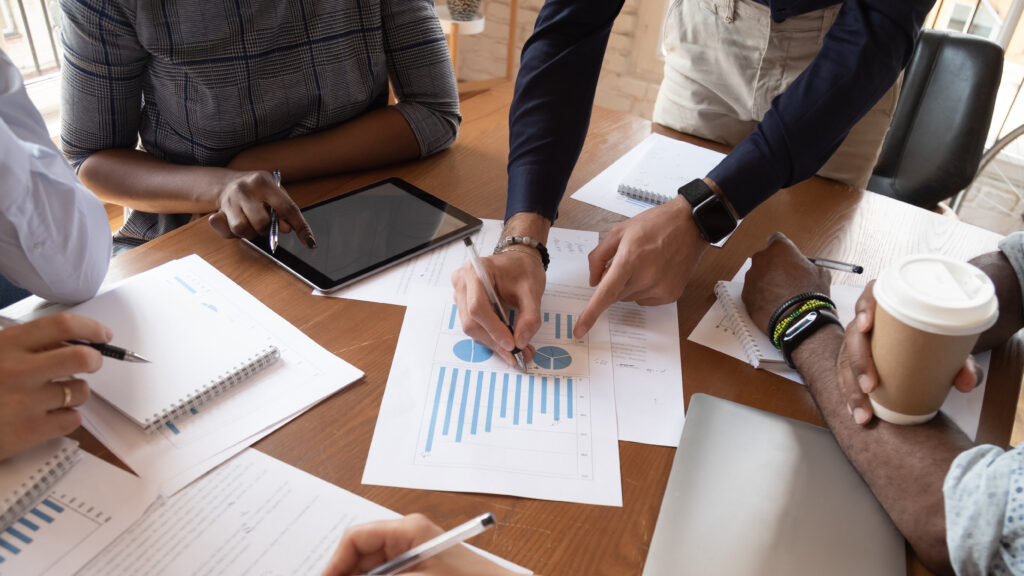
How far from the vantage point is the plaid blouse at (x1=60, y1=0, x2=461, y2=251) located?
100cm

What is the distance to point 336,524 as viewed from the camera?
561 mm

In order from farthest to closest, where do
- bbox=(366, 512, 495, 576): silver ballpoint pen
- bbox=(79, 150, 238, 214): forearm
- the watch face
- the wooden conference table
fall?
bbox=(79, 150, 238, 214): forearm → the watch face → the wooden conference table → bbox=(366, 512, 495, 576): silver ballpoint pen

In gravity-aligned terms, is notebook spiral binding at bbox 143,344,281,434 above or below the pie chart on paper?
above

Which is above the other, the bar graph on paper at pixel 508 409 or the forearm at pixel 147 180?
the forearm at pixel 147 180

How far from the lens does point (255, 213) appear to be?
0.91 metres

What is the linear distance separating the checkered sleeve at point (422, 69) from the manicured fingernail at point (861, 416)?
82 cm

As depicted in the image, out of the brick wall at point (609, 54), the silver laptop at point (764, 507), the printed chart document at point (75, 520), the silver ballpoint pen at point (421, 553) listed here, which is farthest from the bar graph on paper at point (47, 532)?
the brick wall at point (609, 54)

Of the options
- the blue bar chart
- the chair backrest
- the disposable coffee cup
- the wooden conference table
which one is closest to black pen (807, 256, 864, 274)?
the wooden conference table

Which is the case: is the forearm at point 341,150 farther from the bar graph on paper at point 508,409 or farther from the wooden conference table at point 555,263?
the bar graph on paper at point 508,409

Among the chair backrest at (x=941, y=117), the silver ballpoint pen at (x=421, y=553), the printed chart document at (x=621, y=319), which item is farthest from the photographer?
the chair backrest at (x=941, y=117)

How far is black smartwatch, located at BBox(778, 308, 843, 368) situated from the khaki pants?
0.59m

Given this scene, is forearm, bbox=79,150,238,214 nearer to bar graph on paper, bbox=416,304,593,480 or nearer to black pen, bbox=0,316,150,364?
black pen, bbox=0,316,150,364

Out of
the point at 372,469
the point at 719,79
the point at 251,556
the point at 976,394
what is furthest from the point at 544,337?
the point at 719,79

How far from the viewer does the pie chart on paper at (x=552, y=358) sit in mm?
755
